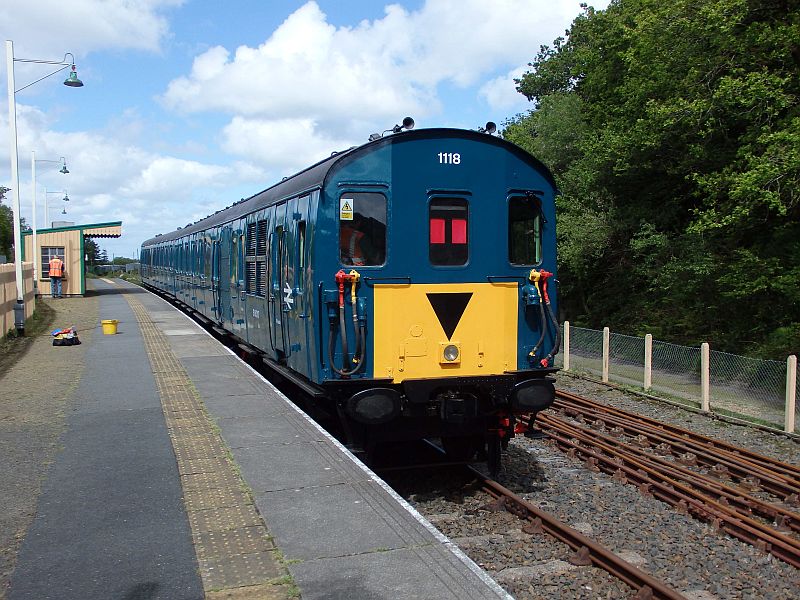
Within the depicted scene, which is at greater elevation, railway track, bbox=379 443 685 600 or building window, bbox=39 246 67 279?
building window, bbox=39 246 67 279

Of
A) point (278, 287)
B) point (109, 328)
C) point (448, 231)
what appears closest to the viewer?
point (448, 231)

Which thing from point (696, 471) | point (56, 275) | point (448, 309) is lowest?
point (696, 471)

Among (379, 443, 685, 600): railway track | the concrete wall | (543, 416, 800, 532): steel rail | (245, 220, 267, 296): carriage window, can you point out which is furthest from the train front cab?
the concrete wall

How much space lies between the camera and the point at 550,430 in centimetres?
1120

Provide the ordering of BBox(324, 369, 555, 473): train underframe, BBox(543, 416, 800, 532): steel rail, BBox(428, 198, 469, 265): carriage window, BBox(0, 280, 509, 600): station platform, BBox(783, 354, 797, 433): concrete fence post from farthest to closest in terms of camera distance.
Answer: BBox(783, 354, 797, 433): concrete fence post → BBox(428, 198, 469, 265): carriage window → BBox(543, 416, 800, 532): steel rail → BBox(324, 369, 555, 473): train underframe → BBox(0, 280, 509, 600): station platform

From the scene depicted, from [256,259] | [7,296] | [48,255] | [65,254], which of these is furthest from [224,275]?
[48,255]

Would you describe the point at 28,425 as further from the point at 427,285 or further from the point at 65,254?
the point at 65,254

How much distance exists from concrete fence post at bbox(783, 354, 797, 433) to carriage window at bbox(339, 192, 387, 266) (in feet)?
25.2

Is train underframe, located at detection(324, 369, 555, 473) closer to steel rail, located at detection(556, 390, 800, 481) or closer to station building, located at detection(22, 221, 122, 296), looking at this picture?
steel rail, located at detection(556, 390, 800, 481)

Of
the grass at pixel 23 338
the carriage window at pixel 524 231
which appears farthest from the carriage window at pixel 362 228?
the grass at pixel 23 338

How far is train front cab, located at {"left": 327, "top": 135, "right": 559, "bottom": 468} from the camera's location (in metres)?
7.38

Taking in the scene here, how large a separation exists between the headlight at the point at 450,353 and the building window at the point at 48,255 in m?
33.2

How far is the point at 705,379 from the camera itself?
13312mm

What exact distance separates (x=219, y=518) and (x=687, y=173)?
1674cm
